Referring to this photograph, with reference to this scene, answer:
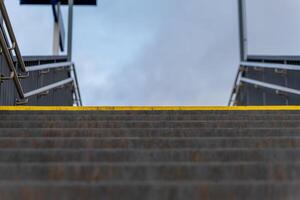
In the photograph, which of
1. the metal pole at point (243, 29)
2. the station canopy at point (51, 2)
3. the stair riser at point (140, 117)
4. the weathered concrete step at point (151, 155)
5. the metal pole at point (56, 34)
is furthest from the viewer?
the station canopy at point (51, 2)

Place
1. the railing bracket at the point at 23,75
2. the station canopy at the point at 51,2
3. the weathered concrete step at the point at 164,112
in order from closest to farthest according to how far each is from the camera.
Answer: the weathered concrete step at the point at 164,112, the railing bracket at the point at 23,75, the station canopy at the point at 51,2

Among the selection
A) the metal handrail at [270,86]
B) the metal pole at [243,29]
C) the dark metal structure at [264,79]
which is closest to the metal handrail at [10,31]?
the dark metal structure at [264,79]

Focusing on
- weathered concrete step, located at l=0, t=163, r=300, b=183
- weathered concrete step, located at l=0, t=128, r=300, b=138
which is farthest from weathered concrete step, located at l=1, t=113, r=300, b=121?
weathered concrete step, located at l=0, t=163, r=300, b=183

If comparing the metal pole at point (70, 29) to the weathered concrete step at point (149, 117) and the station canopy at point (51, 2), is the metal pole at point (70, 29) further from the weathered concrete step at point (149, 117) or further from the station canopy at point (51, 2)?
→ the weathered concrete step at point (149, 117)

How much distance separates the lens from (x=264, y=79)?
11.9 m

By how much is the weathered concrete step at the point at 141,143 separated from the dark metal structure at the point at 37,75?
2.19m

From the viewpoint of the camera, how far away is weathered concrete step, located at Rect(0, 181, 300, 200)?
341 centimetres

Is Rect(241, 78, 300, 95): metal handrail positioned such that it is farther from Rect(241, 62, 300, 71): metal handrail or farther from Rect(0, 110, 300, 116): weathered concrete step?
Rect(0, 110, 300, 116): weathered concrete step

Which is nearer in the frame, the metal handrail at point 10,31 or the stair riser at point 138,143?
the stair riser at point 138,143

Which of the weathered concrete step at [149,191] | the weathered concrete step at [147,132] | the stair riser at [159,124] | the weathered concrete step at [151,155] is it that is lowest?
the weathered concrete step at [149,191]

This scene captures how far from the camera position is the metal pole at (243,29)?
1435 centimetres

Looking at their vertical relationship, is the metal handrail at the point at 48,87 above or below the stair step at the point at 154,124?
above

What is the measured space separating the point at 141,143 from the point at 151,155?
0.45 metres

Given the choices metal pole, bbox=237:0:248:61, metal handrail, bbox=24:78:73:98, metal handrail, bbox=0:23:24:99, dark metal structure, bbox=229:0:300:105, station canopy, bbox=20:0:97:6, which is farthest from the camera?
station canopy, bbox=20:0:97:6
